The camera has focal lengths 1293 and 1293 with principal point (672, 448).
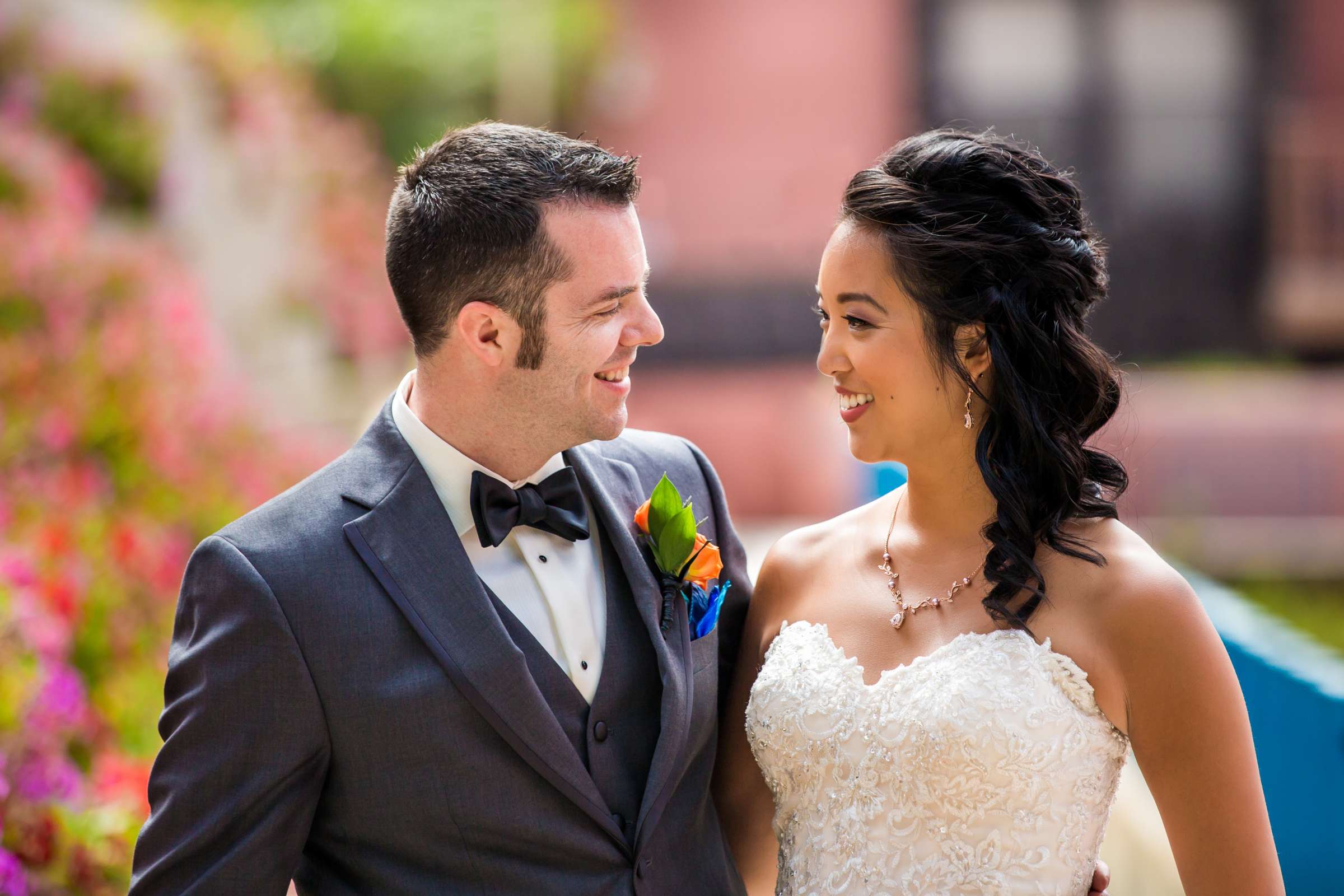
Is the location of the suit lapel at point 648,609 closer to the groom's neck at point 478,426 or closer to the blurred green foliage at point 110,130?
the groom's neck at point 478,426

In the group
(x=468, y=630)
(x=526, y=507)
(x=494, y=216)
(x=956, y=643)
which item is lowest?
(x=956, y=643)

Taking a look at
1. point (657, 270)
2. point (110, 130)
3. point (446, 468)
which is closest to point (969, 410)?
point (446, 468)

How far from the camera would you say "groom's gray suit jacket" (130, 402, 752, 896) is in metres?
1.93

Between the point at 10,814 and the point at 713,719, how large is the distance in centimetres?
151

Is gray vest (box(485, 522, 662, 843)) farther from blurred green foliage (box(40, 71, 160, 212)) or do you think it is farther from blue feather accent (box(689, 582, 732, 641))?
blurred green foliage (box(40, 71, 160, 212))

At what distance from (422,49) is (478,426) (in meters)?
12.0

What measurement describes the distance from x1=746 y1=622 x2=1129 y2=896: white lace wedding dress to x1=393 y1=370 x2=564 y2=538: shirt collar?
71 cm

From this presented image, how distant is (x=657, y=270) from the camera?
41.6 ft

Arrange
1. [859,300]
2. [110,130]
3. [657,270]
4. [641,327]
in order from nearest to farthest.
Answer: [641,327], [859,300], [110,130], [657,270]

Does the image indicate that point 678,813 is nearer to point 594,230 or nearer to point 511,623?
point 511,623

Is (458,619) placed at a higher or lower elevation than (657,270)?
higher

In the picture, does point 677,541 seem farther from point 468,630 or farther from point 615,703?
point 468,630

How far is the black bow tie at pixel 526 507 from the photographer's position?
2.16m

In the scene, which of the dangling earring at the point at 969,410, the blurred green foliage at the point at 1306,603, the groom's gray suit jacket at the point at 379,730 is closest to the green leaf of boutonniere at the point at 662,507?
the groom's gray suit jacket at the point at 379,730
